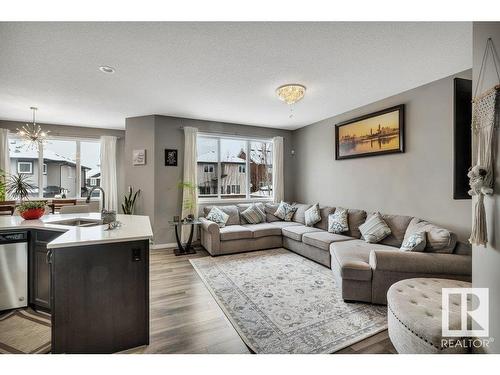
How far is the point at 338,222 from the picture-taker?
3781mm

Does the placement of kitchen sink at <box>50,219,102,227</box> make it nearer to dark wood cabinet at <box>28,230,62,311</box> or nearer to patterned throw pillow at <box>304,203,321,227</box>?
dark wood cabinet at <box>28,230,62,311</box>

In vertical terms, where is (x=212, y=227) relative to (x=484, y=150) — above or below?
below

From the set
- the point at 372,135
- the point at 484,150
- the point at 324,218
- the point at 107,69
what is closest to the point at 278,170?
the point at 324,218

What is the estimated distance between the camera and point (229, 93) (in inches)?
130

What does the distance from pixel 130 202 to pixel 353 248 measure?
4.17 meters

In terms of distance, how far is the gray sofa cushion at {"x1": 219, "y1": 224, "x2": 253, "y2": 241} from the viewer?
3.97 m

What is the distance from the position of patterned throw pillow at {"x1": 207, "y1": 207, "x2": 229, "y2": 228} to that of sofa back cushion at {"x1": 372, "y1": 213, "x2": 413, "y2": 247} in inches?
105

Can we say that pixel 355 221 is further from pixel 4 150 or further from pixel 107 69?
pixel 4 150

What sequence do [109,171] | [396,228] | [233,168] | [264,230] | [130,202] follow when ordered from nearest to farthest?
[396,228], [264,230], [130,202], [233,168], [109,171]

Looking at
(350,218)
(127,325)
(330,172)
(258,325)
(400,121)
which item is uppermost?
(400,121)
